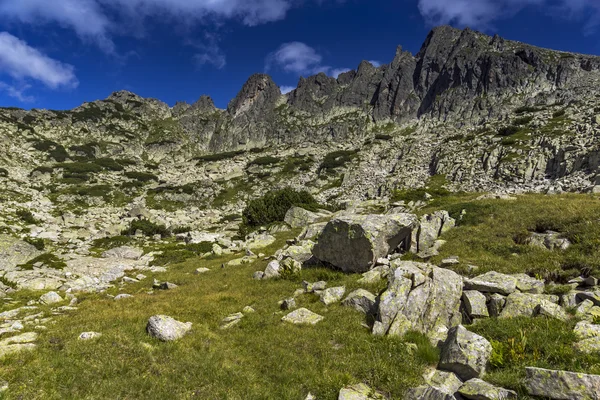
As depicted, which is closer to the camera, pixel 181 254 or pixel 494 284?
pixel 494 284

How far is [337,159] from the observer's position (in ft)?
390

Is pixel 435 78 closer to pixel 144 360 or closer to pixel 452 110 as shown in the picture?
pixel 452 110

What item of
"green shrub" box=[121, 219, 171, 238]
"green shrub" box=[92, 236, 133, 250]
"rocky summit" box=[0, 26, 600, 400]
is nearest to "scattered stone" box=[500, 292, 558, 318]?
"rocky summit" box=[0, 26, 600, 400]

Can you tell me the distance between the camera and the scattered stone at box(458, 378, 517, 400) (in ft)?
18.2

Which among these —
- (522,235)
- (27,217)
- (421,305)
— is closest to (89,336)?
(421,305)

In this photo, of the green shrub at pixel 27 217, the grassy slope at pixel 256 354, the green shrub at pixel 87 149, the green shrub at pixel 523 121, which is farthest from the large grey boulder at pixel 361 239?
the green shrub at pixel 87 149

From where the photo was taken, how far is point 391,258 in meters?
16.2

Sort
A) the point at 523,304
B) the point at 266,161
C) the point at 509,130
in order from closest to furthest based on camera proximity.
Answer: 1. the point at 523,304
2. the point at 509,130
3. the point at 266,161

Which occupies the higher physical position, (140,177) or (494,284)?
(140,177)

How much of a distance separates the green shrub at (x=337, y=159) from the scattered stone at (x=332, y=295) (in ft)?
326

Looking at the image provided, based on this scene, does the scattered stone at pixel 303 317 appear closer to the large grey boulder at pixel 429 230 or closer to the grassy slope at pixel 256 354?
the grassy slope at pixel 256 354

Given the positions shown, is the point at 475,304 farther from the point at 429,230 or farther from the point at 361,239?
the point at 429,230

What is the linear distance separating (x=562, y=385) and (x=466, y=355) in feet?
5.71

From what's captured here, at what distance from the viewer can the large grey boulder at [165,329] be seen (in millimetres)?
9234
